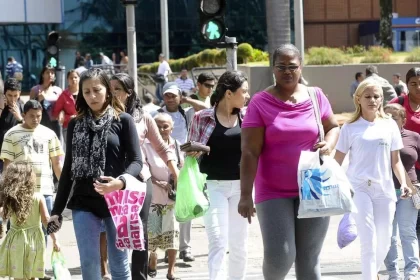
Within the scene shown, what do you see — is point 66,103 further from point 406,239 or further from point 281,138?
point 281,138

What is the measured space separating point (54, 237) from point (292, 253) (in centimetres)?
248

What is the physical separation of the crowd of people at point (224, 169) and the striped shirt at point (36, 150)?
12mm

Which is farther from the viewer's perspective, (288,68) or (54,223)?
(54,223)

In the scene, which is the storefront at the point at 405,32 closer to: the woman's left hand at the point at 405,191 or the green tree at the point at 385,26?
the green tree at the point at 385,26

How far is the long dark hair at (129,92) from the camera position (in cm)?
821

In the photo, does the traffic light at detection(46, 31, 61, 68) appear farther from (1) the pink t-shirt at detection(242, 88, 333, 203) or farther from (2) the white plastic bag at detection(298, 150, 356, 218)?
(2) the white plastic bag at detection(298, 150, 356, 218)

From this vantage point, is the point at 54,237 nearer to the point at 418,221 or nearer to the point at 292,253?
the point at 292,253

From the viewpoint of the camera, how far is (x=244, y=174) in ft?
21.2

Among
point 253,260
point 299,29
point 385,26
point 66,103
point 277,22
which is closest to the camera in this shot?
point 253,260

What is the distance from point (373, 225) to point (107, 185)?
2.52 meters

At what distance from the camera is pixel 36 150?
9.98m

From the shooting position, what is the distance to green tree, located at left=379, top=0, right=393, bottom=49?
1431 inches

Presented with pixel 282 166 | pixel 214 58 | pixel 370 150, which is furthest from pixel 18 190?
pixel 214 58

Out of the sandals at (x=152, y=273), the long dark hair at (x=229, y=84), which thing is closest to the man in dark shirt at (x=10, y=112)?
the sandals at (x=152, y=273)
